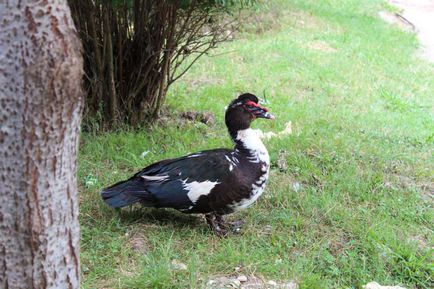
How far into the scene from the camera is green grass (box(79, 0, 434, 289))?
12.2 feet

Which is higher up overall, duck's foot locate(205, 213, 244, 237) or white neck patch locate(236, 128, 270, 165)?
white neck patch locate(236, 128, 270, 165)

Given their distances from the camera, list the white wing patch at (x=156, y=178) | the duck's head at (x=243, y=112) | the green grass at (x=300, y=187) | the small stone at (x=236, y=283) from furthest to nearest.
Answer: the duck's head at (x=243, y=112), the white wing patch at (x=156, y=178), the green grass at (x=300, y=187), the small stone at (x=236, y=283)

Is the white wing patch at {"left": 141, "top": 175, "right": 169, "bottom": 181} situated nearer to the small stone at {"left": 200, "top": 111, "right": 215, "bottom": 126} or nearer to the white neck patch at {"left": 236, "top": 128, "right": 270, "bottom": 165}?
Answer: the white neck patch at {"left": 236, "top": 128, "right": 270, "bottom": 165}

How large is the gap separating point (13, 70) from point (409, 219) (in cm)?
361

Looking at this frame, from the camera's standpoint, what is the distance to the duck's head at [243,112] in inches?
164

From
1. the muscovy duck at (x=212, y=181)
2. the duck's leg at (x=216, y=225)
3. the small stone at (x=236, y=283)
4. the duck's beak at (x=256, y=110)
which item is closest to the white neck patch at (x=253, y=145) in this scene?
the muscovy duck at (x=212, y=181)

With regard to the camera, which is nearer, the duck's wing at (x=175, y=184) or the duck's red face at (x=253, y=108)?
the duck's wing at (x=175, y=184)

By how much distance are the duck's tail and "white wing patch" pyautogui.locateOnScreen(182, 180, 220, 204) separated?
318 millimetres

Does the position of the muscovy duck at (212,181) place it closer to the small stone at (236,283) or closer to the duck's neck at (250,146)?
the duck's neck at (250,146)

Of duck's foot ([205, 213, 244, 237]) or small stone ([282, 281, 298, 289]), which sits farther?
duck's foot ([205, 213, 244, 237])

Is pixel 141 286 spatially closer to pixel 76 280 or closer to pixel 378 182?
pixel 76 280

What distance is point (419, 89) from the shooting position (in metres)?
9.18

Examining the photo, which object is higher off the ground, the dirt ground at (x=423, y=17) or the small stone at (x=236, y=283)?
the small stone at (x=236, y=283)

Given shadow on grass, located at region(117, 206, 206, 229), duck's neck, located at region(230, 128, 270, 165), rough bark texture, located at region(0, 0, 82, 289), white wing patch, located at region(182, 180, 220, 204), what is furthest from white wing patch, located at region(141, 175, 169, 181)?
rough bark texture, located at region(0, 0, 82, 289)
